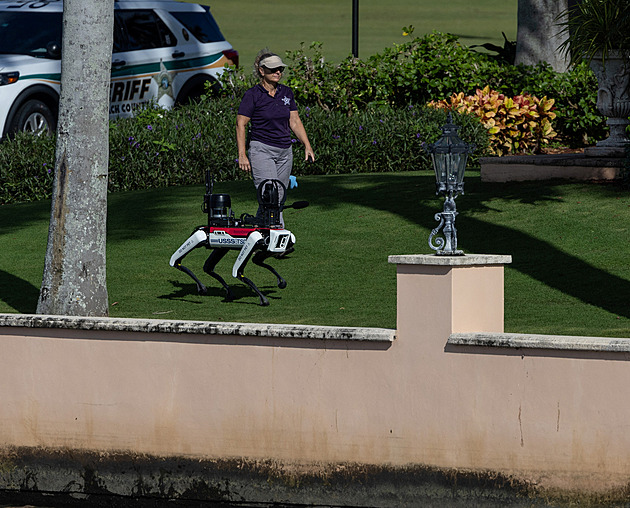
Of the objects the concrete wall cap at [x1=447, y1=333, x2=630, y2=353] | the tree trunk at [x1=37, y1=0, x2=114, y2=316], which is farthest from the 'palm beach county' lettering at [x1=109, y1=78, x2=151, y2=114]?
the concrete wall cap at [x1=447, y1=333, x2=630, y2=353]

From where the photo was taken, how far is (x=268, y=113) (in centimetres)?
1059

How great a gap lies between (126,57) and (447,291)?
40.9ft

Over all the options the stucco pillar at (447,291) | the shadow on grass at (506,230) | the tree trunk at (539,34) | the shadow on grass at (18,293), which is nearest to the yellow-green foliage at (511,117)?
the tree trunk at (539,34)

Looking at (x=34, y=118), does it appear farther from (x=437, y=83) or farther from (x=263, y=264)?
(x=263, y=264)

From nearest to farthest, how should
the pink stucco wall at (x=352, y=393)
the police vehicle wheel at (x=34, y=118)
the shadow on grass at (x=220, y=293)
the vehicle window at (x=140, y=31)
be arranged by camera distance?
the pink stucco wall at (x=352, y=393) → the shadow on grass at (x=220, y=293) → the police vehicle wheel at (x=34, y=118) → the vehicle window at (x=140, y=31)

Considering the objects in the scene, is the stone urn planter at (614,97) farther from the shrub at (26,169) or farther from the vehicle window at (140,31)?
the vehicle window at (140,31)

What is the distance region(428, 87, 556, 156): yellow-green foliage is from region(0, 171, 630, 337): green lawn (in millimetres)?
2012

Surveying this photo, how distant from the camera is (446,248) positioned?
7.61 meters

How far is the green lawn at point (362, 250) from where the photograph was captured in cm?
994

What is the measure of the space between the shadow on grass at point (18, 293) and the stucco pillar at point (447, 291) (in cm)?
383

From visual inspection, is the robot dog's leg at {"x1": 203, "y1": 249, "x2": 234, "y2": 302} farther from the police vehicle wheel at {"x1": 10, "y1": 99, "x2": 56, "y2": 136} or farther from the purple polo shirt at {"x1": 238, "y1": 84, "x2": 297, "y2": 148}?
the police vehicle wheel at {"x1": 10, "y1": 99, "x2": 56, "y2": 136}

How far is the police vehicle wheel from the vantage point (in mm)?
17047

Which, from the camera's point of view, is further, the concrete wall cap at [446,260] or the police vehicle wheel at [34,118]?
the police vehicle wheel at [34,118]

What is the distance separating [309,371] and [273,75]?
10.9 feet
